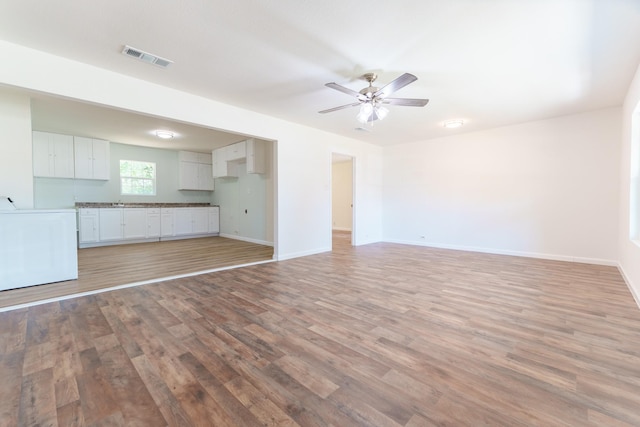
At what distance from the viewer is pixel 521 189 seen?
5.13m

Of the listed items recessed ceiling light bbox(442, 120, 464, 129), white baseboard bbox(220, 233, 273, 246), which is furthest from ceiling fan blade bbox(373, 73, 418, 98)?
white baseboard bbox(220, 233, 273, 246)

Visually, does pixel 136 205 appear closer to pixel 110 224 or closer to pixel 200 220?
pixel 110 224

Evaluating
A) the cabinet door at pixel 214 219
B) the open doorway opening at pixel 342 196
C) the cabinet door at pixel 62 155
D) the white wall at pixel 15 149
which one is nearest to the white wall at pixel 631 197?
the open doorway opening at pixel 342 196

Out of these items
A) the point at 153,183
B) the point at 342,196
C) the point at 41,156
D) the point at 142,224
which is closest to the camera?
the point at 41,156

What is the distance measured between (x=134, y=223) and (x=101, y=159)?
5.60 feet

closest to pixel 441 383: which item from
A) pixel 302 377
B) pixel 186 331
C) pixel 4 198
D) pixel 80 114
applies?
pixel 302 377

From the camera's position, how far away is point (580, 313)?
2.52 meters

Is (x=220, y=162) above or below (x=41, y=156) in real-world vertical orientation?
above

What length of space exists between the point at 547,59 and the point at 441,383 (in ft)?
10.7

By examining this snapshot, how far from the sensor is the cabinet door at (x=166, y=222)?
24.3ft

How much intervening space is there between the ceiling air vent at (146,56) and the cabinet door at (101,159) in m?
5.09

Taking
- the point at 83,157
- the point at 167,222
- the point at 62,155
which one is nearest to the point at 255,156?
the point at 167,222

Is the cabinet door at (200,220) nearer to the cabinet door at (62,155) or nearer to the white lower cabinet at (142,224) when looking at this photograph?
the white lower cabinet at (142,224)

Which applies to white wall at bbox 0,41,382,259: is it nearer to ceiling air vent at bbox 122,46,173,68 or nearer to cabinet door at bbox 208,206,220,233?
ceiling air vent at bbox 122,46,173,68
